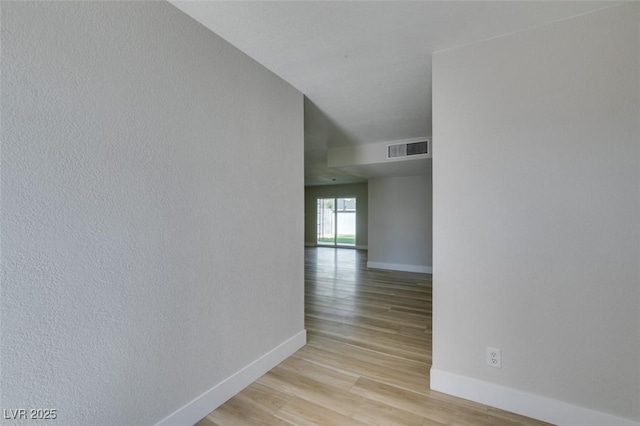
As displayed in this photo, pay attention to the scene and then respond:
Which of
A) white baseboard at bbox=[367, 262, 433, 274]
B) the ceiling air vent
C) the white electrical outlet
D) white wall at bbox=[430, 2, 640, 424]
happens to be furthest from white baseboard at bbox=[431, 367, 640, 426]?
white baseboard at bbox=[367, 262, 433, 274]

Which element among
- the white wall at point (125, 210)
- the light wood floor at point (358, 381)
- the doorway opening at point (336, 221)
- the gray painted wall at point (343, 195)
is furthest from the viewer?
the doorway opening at point (336, 221)

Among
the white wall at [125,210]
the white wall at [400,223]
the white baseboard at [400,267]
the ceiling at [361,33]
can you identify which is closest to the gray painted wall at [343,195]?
the white wall at [400,223]

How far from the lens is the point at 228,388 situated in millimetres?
1784

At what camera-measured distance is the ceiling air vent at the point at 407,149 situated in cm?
413

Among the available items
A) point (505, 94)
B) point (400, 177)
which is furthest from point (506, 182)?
point (400, 177)

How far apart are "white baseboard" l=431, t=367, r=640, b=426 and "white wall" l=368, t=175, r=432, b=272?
4203mm

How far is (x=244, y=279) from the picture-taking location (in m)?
1.93

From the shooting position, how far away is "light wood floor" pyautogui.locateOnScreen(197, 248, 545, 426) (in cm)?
163

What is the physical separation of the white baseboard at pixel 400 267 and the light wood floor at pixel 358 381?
2.36m

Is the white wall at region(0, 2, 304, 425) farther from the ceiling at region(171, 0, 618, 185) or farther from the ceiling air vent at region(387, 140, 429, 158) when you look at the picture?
the ceiling air vent at region(387, 140, 429, 158)

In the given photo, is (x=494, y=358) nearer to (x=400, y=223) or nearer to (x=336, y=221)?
(x=400, y=223)

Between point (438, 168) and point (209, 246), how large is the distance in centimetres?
166

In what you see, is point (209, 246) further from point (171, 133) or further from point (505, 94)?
point (505, 94)

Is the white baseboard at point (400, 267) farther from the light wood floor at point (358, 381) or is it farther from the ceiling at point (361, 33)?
the ceiling at point (361, 33)
